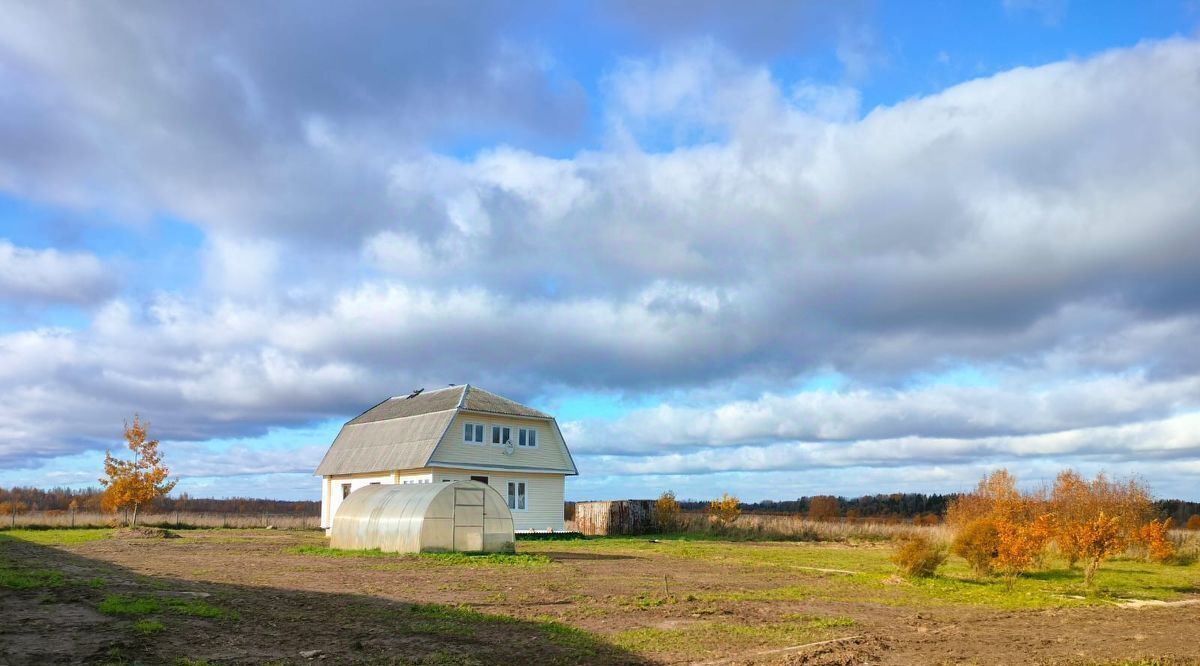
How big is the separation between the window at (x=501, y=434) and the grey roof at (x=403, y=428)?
0.96 m

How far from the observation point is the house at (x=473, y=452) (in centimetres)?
4266

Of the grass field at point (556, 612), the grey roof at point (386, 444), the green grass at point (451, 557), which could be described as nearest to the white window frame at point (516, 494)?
the grey roof at point (386, 444)

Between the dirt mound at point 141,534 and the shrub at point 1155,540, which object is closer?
the shrub at point 1155,540

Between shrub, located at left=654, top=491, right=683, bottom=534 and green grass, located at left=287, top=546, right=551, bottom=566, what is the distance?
75.2ft

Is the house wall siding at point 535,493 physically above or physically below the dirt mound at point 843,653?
above

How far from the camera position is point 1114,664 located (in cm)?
1177

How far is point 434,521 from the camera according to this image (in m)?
29.1

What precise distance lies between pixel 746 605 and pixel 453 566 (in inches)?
409

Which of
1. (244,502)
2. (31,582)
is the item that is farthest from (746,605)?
(244,502)

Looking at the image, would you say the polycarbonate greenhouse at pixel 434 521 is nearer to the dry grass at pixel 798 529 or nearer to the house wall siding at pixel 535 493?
the house wall siding at pixel 535 493

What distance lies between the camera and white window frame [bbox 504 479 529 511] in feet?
145

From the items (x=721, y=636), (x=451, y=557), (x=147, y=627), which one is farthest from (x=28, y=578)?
(x=721, y=636)

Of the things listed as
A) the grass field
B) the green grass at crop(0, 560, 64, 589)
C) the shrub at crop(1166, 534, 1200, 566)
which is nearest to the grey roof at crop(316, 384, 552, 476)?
the grass field

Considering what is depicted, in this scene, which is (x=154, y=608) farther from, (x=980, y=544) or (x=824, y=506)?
(x=824, y=506)
